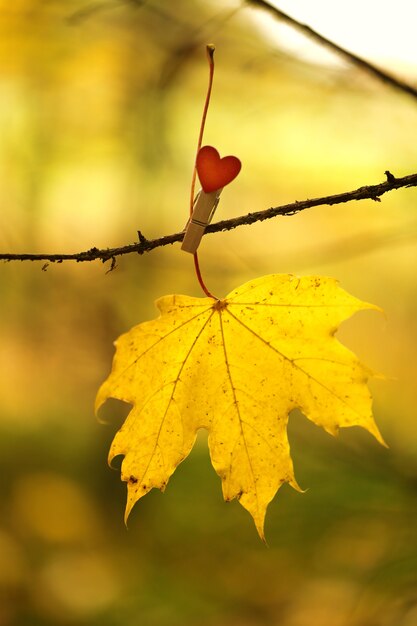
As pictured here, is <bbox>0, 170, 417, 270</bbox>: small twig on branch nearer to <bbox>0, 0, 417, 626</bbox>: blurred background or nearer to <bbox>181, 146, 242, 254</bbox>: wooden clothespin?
<bbox>181, 146, 242, 254</bbox>: wooden clothespin

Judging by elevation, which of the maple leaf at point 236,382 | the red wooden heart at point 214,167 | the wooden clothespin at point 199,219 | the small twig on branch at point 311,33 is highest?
the small twig on branch at point 311,33

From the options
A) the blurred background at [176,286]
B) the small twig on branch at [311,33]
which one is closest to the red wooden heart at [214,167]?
the small twig on branch at [311,33]

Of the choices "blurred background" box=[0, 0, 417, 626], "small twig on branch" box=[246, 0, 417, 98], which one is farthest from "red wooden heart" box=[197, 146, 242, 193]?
"blurred background" box=[0, 0, 417, 626]

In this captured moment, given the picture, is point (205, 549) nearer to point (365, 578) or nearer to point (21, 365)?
point (365, 578)

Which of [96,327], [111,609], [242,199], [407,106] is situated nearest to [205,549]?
[111,609]

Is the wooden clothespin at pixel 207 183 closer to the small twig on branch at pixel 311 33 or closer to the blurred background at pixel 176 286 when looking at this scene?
the small twig on branch at pixel 311 33

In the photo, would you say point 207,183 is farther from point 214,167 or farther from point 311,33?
point 311,33

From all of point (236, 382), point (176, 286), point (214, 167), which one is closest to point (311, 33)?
point (214, 167)
